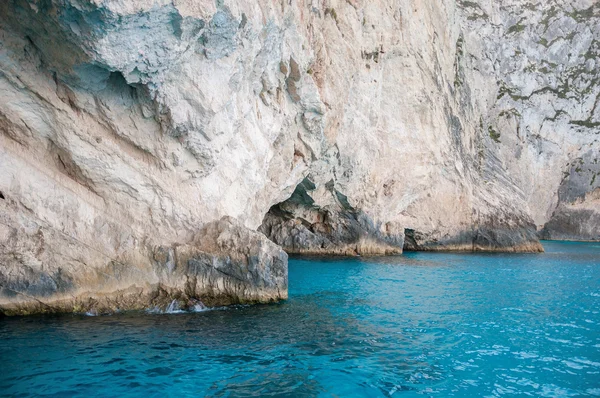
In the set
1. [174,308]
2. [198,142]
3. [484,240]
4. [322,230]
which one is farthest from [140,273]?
[484,240]

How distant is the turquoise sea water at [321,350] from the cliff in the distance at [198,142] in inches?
51.3

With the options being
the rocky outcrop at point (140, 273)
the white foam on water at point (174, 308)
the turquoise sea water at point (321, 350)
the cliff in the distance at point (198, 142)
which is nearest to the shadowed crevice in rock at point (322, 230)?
the cliff in the distance at point (198, 142)

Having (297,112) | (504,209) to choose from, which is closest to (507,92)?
(504,209)

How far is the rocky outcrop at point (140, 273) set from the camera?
10.5 m

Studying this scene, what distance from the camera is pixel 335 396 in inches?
287

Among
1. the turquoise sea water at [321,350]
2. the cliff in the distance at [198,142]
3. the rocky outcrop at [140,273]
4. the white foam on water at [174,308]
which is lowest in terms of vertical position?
the turquoise sea water at [321,350]

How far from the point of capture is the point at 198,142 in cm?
1322

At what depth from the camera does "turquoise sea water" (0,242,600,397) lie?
7.46 meters

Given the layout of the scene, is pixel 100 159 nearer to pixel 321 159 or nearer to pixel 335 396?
pixel 335 396

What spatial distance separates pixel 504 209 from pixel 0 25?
3909 cm

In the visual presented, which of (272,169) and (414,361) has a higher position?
(272,169)

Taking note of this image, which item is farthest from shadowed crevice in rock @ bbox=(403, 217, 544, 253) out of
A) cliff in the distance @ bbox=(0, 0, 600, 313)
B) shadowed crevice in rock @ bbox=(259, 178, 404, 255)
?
shadowed crevice in rock @ bbox=(259, 178, 404, 255)

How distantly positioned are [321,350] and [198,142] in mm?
6962

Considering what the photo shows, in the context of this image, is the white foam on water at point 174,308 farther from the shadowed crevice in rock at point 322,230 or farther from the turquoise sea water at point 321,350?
the shadowed crevice in rock at point 322,230
